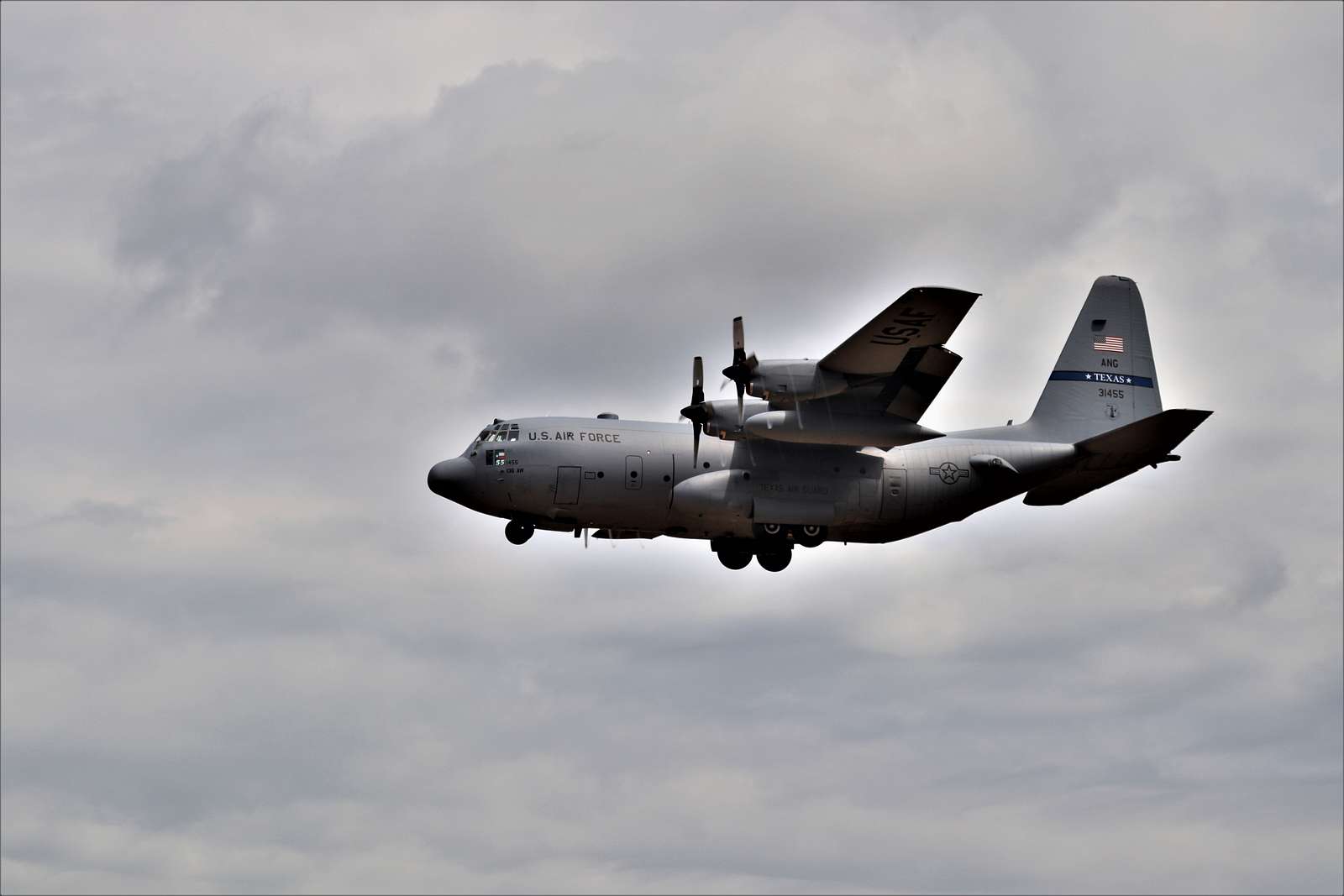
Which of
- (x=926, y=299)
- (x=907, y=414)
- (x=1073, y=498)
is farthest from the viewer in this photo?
(x=1073, y=498)

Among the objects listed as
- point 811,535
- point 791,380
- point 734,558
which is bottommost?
point 734,558

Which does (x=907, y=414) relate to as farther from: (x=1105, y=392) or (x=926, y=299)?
(x=1105, y=392)

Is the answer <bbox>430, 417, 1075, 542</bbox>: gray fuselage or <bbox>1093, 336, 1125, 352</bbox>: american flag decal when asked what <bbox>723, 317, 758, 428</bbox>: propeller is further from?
<bbox>1093, 336, 1125, 352</bbox>: american flag decal

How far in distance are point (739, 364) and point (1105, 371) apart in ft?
38.1

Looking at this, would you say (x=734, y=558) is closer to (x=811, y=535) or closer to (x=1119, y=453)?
(x=811, y=535)

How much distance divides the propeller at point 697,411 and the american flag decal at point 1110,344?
37.7 feet

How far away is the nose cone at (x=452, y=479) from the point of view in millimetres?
39062

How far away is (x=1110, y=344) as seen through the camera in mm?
45125

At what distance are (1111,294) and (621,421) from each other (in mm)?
13900

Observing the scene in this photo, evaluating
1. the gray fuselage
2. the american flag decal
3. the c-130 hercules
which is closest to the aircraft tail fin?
the american flag decal

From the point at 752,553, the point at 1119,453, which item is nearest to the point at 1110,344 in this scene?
the point at 1119,453

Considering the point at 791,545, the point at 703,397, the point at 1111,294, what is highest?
the point at 1111,294

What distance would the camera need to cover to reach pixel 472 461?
3922 cm

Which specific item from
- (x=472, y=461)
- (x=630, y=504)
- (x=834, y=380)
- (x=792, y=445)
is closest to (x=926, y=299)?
(x=834, y=380)
